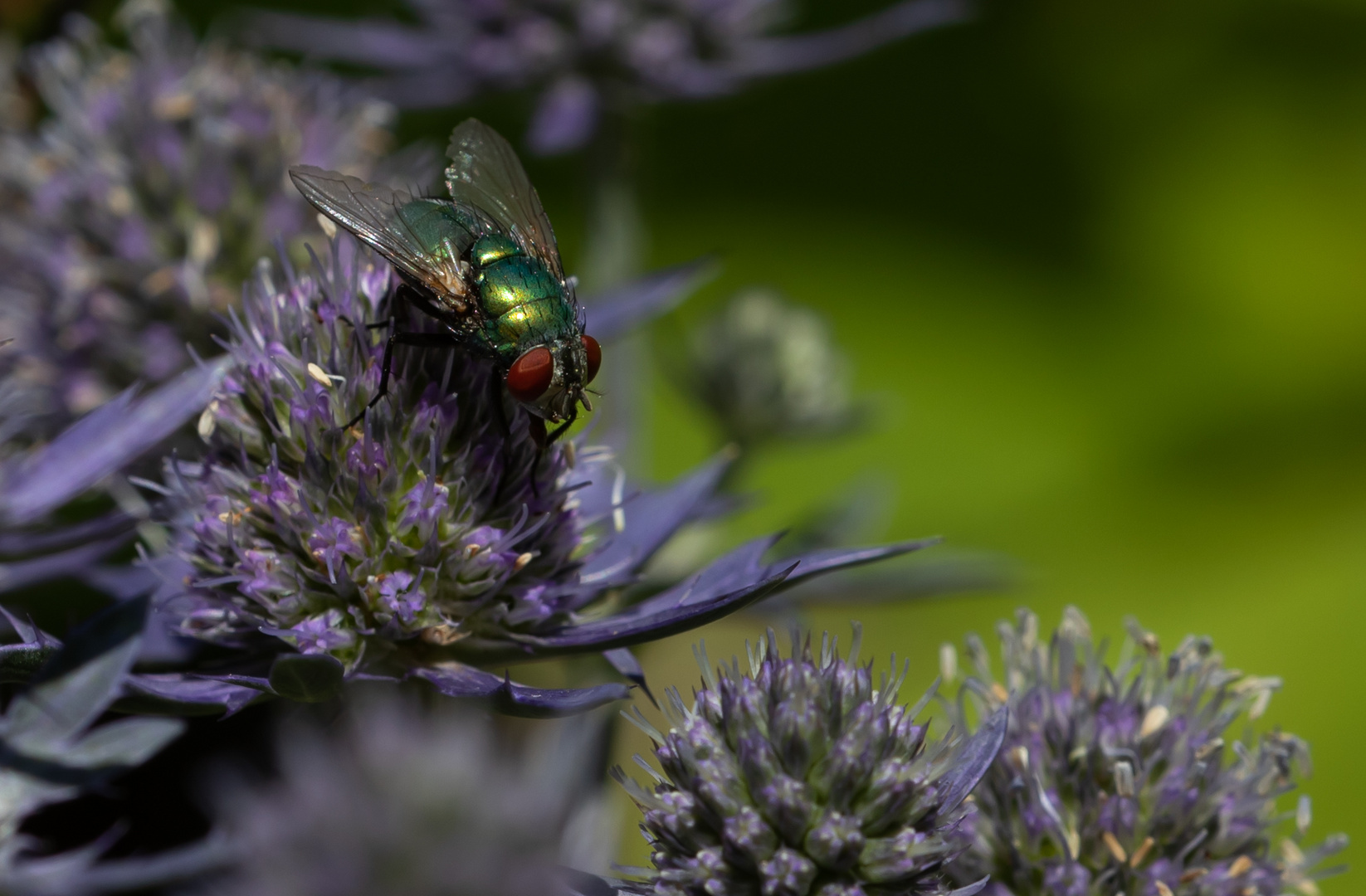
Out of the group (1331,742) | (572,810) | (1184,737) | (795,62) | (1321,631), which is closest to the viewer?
(1184,737)

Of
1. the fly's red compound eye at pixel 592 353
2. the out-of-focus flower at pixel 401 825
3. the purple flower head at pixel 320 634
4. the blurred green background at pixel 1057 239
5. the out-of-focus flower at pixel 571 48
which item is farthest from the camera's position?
the blurred green background at pixel 1057 239

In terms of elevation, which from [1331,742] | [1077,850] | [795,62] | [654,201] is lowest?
[1331,742]

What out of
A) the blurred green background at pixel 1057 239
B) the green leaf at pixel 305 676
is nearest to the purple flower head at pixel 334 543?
the green leaf at pixel 305 676

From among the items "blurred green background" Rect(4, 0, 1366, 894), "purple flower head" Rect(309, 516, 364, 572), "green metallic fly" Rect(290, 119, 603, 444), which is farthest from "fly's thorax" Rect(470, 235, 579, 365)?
"blurred green background" Rect(4, 0, 1366, 894)

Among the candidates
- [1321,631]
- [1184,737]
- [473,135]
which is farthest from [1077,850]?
[1321,631]

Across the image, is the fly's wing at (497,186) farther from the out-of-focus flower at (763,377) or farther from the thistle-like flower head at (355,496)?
the out-of-focus flower at (763,377)

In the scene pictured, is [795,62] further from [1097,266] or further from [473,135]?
[1097,266]

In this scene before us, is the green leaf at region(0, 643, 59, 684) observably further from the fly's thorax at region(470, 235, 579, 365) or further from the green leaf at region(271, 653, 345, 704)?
the fly's thorax at region(470, 235, 579, 365)
